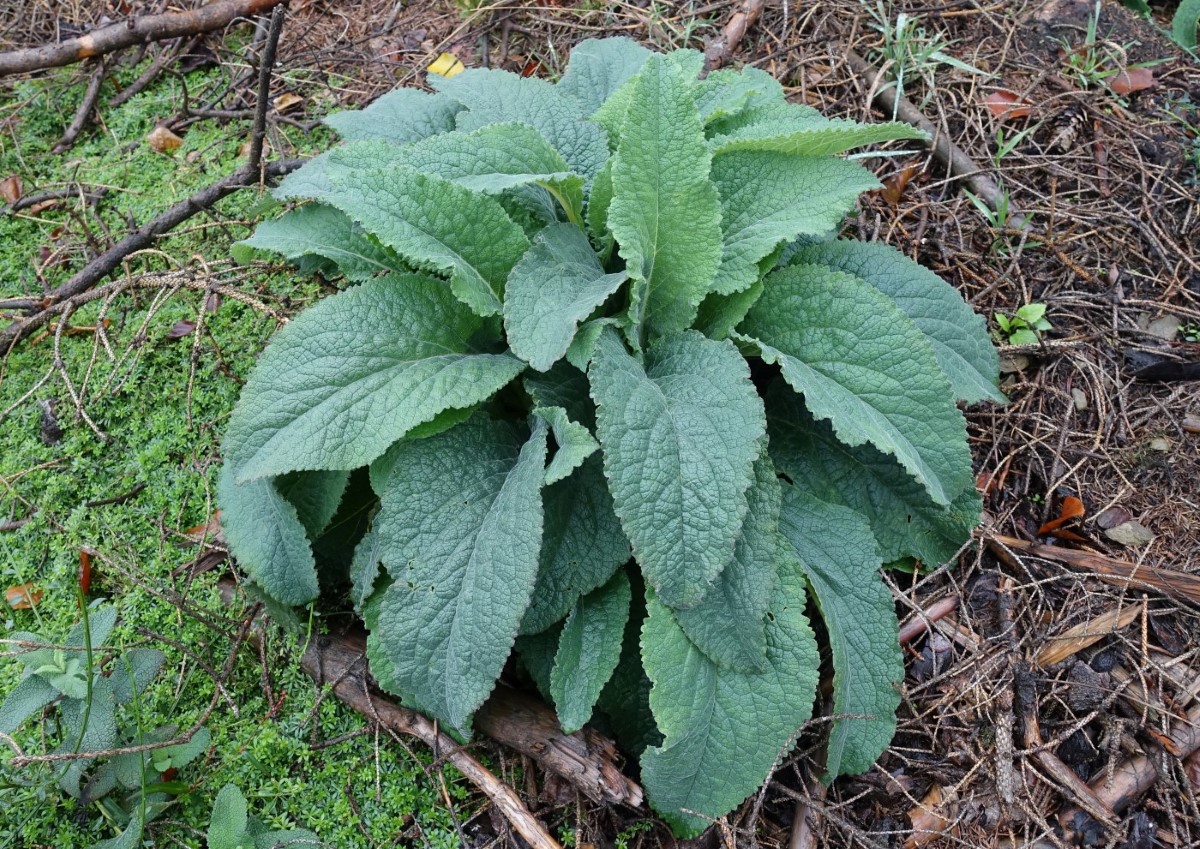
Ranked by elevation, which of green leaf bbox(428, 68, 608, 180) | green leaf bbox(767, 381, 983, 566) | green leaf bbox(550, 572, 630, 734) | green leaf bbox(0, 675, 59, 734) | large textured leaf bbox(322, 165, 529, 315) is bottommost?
green leaf bbox(0, 675, 59, 734)

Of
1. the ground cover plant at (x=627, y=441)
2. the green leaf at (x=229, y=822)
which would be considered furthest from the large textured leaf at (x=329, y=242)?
the green leaf at (x=229, y=822)

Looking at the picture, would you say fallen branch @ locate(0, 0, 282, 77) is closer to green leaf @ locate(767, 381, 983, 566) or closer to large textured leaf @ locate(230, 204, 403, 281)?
large textured leaf @ locate(230, 204, 403, 281)

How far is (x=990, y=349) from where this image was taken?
2275 millimetres

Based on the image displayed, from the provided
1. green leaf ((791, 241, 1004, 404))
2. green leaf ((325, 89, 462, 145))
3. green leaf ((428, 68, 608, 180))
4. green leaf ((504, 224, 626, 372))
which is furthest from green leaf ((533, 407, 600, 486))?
green leaf ((325, 89, 462, 145))

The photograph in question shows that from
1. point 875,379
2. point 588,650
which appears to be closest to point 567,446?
point 588,650

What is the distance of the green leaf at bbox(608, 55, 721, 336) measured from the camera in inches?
72.3

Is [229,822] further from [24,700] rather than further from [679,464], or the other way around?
[679,464]

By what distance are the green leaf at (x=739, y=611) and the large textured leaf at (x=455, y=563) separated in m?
0.37

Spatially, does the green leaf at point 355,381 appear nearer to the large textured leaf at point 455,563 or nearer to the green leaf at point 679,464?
the large textured leaf at point 455,563

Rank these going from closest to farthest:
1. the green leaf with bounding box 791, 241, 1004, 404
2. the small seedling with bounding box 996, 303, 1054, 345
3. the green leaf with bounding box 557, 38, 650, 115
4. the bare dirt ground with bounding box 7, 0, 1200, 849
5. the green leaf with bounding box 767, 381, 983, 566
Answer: the bare dirt ground with bounding box 7, 0, 1200, 849, the green leaf with bounding box 767, 381, 983, 566, the green leaf with bounding box 791, 241, 1004, 404, the green leaf with bounding box 557, 38, 650, 115, the small seedling with bounding box 996, 303, 1054, 345

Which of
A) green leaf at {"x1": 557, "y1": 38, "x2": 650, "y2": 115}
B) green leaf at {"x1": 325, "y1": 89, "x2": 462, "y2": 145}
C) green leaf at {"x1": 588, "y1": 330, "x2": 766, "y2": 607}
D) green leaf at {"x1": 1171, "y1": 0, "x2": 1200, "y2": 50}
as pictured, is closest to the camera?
green leaf at {"x1": 588, "y1": 330, "x2": 766, "y2": 607}

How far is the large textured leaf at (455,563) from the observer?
171 cm

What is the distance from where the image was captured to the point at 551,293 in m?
1.88

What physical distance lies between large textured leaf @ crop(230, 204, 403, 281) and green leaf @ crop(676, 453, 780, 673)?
43.7 inches
